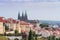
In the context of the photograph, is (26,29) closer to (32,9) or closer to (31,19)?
(31,19)

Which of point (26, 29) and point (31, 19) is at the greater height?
point (31, 19)

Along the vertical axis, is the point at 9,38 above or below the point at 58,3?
below

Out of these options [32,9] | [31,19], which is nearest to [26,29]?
[31,19]

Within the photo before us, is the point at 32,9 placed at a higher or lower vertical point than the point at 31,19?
higher

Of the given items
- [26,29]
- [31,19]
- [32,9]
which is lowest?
[26,29]

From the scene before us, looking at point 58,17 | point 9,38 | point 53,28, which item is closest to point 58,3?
point 58,17

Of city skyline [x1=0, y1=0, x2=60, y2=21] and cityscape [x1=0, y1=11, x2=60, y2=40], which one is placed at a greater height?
city skyline [x1=0, y1=0, x2=60, y2=21]

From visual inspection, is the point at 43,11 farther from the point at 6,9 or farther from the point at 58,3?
the point at 6,9

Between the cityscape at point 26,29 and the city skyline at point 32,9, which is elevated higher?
the city skyline at point 32,9
